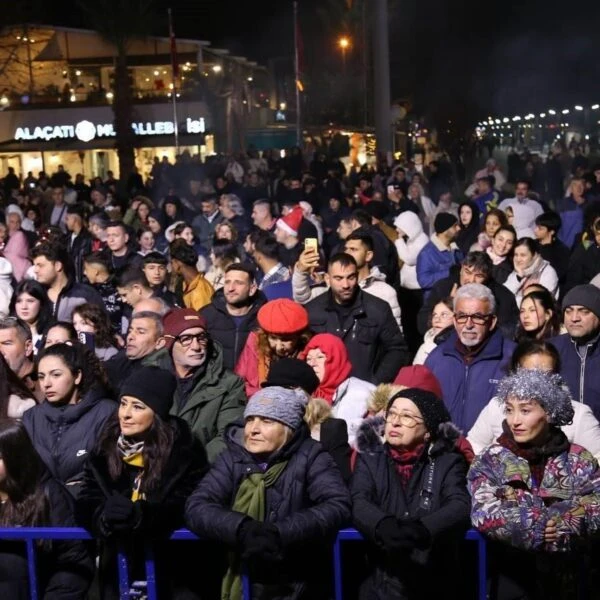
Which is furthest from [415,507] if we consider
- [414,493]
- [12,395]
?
[12,395]

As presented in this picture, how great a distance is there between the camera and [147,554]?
4621 millimetres

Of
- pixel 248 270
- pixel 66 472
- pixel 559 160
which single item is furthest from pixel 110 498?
pixel 559 160

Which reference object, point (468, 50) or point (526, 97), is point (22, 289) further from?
point (526, 97)

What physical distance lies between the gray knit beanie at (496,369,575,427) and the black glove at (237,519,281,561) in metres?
1.21

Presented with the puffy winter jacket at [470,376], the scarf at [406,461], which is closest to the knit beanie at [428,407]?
the scarf at [406,461]

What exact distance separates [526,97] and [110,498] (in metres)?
76.0

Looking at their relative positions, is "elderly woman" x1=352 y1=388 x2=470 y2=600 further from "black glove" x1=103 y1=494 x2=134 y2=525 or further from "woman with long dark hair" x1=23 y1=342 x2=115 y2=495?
"woman with long dark hair" x1=23 y1=342 x2=115 y2=495

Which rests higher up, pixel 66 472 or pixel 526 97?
pixel 526 97

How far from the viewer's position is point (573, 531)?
14.0ft

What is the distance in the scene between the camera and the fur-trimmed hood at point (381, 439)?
468cm

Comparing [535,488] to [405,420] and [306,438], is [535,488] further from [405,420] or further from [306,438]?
[306,438]

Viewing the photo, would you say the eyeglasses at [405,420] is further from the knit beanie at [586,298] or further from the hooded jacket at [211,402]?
the knit beanie at [586,298]

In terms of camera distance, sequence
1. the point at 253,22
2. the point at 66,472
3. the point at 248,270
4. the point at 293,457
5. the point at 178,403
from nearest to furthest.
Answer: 1. the point at 293,457
2. the point at 66,472
3. the point at 178,403
4. the point at 248,270
5. the point at 253,22

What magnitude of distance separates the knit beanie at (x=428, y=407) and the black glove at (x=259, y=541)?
2.86 ft
